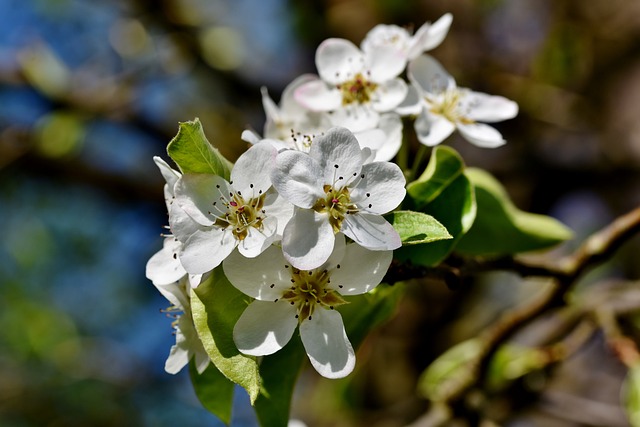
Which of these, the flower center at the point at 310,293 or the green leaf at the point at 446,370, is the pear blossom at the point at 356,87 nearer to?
the flower center at the point at 310,293

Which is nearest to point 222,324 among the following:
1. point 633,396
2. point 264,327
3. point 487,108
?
point 264,327

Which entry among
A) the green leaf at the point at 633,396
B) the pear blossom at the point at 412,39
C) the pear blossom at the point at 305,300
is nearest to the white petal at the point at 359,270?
the pear blossom at the point at 305,300

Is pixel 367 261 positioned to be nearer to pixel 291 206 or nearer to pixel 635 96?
pixel 291 206

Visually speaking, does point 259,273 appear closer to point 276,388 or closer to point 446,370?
point 276,388

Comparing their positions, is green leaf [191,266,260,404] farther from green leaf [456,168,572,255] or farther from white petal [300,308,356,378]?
green leaf [456,168,572,255]

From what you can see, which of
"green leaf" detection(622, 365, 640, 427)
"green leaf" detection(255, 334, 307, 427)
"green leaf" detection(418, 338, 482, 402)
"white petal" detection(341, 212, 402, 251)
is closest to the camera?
"white petal" detection(341, 212, 402, 251)

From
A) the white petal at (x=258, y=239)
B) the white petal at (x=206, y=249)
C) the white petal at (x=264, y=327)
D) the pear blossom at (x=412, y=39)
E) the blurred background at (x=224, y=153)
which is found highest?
the pear blossom at (x=412, y=39)

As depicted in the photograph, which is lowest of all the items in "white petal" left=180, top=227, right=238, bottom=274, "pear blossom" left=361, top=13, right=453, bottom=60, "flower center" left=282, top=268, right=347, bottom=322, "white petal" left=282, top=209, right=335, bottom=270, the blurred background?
the blurred background

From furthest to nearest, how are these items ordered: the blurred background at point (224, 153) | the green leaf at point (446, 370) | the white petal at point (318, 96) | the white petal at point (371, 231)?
1. the blurred background at point (224, 153)
2. the green leaf at point (446, 370)
3. the white petal at point (318, 96)
4. the white petal at point (371, 231)

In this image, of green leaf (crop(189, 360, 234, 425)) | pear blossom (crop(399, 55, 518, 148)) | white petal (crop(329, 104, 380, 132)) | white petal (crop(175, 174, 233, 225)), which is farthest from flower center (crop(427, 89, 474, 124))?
green leaf (crop(189, 360, 234, 425))
